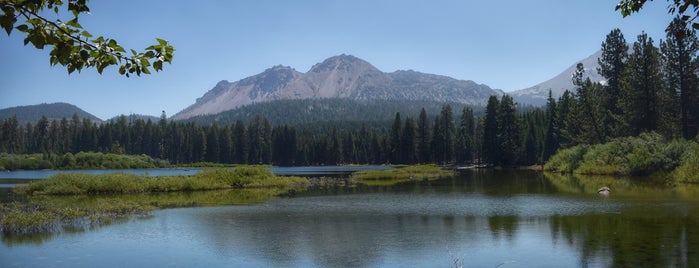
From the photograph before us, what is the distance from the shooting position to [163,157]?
572 feet

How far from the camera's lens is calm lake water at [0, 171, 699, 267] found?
658 inches

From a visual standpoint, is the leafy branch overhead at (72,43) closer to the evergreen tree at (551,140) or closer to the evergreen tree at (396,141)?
the evergreen tree at (551,140)

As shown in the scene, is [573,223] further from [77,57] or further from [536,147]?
[536,147]

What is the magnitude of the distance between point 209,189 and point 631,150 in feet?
167

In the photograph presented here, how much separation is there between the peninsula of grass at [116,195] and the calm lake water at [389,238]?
8.60 ft

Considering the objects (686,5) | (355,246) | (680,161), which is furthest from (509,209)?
(680,161)

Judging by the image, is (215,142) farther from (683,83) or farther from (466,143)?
(683,83)

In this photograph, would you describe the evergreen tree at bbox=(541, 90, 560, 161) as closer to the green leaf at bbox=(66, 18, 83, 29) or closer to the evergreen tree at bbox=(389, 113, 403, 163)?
the evergreen tree at bbox=(389, 113, 403, 163)

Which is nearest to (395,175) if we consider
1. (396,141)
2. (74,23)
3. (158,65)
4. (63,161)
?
(396,141)

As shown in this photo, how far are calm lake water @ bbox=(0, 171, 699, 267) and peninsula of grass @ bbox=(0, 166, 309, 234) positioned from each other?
2620 millimetres

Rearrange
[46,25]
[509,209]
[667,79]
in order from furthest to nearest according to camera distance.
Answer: [667,79] < [509,209] < [46,25]

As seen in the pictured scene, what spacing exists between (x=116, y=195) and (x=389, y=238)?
2990 cm

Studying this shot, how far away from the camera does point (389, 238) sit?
20.8 meters

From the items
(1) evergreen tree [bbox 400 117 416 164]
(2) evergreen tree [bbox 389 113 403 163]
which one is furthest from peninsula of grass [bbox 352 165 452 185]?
(2) evergreen tree [bbox 389 113 403 163]
